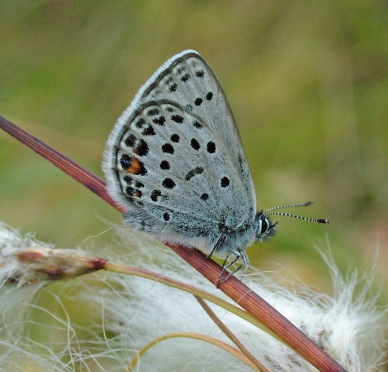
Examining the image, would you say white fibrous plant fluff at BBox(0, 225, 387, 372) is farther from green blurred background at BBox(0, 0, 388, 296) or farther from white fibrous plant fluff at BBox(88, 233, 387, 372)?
green blurred background at BBox(0, 0, 388, 296)

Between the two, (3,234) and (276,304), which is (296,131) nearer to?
(276,304)

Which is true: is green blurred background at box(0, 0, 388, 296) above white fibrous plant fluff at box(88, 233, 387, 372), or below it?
above

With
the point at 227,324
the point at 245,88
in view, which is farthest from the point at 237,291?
the point at 245,88

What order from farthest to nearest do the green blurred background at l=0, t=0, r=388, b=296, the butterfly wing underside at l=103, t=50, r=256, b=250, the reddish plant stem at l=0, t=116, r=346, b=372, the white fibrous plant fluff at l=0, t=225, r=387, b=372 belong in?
1. the green blurred background at l=0, t=0, r=388, b=296
2. the butterfly wing underside at l=103, t=50, r=256, b=250
3. the white fibrous plant fluff at l=0, t=225, r=387, b=372
4. the reddish plant stem at l=0, t=116, r=346, b=372

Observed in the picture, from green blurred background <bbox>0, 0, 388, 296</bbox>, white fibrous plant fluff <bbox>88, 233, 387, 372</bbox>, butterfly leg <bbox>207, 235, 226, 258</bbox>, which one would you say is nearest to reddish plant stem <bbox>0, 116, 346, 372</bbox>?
butterfly leg <bbox>207, 235, 226, 258</bbox>

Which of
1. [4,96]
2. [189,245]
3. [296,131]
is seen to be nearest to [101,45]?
[4,96]
